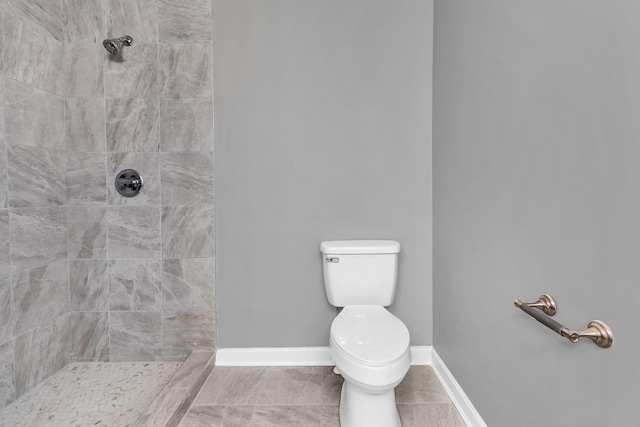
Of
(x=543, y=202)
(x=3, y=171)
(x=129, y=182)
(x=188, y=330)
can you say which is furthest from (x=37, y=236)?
(x=543, y=202)

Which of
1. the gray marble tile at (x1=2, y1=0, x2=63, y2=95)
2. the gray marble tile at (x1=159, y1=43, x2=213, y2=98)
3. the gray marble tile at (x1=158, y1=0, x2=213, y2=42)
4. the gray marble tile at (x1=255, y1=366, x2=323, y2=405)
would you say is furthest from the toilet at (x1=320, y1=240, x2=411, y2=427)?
the gray marble tile at (x1=2, y1=0, x2=63, y2=95)

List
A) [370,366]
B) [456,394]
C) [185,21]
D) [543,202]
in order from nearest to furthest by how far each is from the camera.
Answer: [543,202], [370,366], [456,394], [185,21]

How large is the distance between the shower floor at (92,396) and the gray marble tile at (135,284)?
13.2 inches

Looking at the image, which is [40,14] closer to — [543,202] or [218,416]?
[218,416]

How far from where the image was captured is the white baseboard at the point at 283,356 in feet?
7.00

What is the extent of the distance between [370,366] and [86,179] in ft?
6.06

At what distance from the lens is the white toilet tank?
6.38 ft

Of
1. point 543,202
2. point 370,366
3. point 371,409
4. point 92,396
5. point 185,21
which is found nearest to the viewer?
point 543,202

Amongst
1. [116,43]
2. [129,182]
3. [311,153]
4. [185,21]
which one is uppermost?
[185,21]

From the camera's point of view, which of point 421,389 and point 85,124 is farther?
point 85,124

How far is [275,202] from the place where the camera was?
2.12 metres

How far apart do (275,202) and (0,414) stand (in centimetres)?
159

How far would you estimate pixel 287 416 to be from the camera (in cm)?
168

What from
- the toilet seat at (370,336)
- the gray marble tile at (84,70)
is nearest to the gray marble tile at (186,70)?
the gray marble tile at (84,70)
